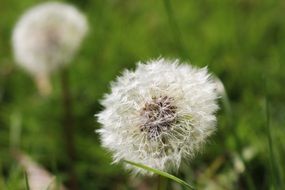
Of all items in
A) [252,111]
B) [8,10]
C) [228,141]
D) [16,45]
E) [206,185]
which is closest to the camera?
[206,185]

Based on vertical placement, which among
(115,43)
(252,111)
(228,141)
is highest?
(115,43)

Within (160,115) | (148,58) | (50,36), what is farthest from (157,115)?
(50,36)

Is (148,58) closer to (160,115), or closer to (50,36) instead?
(50,36)

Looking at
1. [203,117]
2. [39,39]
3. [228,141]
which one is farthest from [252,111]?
[203,117]

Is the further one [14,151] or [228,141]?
[14,151]

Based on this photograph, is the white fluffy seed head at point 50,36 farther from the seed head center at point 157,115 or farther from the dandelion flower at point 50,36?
the seed head center at point 157,115

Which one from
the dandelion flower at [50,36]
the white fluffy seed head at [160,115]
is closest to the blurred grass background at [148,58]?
the dandelion flower at [50,36]

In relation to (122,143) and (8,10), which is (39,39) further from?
(122,143)
